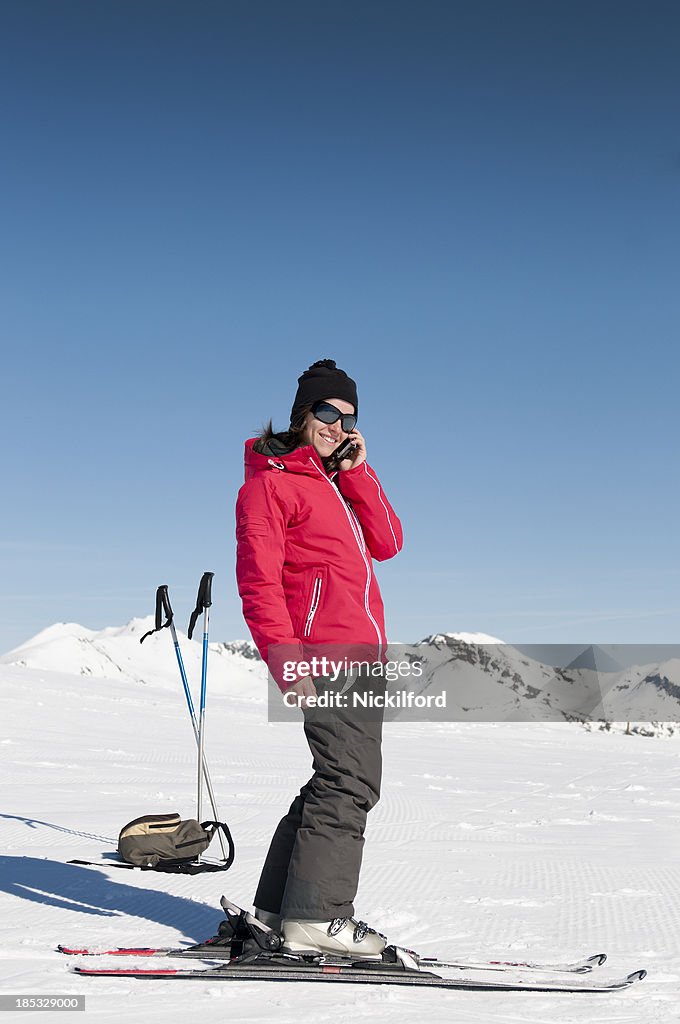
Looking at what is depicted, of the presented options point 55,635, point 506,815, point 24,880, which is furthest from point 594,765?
point 55,635

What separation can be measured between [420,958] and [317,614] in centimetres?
118

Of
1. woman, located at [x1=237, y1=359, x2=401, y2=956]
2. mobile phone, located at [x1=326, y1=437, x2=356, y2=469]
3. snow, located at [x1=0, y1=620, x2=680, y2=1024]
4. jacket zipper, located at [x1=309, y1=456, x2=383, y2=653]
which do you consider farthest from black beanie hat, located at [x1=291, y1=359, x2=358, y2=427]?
snow, located at [x1=0, y1=620, x2=680, y2=1024]

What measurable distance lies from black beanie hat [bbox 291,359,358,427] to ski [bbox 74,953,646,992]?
186cm

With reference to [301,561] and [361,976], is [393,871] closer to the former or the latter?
[361,976]

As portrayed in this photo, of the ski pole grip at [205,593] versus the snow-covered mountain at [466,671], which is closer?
the ski pole grip at [205,593]

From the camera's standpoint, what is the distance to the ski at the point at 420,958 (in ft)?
9.98

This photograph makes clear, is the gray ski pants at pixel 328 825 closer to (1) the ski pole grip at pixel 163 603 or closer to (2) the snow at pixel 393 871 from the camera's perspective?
(2) the snow at pixel 393 871

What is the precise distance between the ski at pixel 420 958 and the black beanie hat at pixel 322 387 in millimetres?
1837

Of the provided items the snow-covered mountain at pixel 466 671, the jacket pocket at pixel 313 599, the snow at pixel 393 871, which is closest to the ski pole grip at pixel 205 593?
the jacket pocket at pixel 313 599

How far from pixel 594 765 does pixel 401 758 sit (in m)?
2.71

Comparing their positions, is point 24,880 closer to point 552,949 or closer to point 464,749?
point 552,949

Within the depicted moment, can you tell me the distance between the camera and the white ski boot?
3.10 metres

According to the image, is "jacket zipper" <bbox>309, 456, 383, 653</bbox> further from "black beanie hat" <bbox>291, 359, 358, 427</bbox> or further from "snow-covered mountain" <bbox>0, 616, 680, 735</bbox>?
"snow-covered mountain" <bbox>0, 616, 680, 735</bbox>

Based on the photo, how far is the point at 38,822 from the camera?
5.89 m
